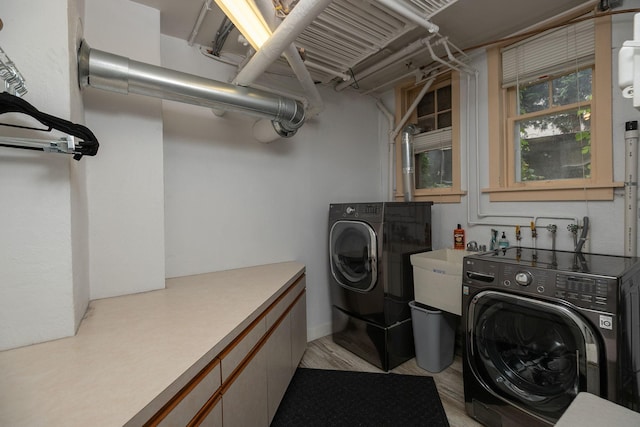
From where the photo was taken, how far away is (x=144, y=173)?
165cm

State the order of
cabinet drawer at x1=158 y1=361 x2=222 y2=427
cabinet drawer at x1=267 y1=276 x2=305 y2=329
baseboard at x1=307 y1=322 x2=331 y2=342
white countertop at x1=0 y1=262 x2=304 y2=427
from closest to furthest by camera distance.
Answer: white countertop at x1=0 y1=262 x2=304 y2=427
cabinet drawer at x1=158 y1=361 x2=222 y2=427
cabinet drawer at x1=267 y1=276 x2=305 y2=329
baseboard at x1=307 y1=322 x2=331 y2=342

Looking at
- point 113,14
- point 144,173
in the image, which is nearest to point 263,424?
point 144,173

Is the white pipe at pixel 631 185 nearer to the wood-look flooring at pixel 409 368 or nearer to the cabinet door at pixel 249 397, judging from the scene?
the wood-look flooring at pixel 409 368

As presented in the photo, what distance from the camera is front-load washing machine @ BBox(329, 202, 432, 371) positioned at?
2154 millimetres

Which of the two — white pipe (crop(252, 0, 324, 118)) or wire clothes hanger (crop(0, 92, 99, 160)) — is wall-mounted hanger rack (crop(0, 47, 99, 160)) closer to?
wire clothes hanger (crop(0, 92, 99, 160))

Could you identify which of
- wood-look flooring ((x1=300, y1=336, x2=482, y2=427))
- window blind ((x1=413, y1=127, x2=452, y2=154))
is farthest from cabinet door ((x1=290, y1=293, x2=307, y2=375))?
window blind ((x1=413, y1=127, x2=452, y2=154))

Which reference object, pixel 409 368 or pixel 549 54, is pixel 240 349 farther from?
pixel 549 54

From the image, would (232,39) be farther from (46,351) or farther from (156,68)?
(46,351)

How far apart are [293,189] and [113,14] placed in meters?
1.68

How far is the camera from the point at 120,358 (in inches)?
35.3

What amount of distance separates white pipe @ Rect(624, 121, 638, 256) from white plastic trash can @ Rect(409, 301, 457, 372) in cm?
120

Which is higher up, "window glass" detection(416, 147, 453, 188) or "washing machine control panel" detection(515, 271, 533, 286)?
"window glass" detection(416, 147, 453, 188)

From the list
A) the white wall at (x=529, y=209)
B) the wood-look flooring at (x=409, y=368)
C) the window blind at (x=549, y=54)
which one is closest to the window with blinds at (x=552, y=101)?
the window blind at (x=549, y=54)

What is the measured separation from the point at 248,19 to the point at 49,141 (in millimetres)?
961
